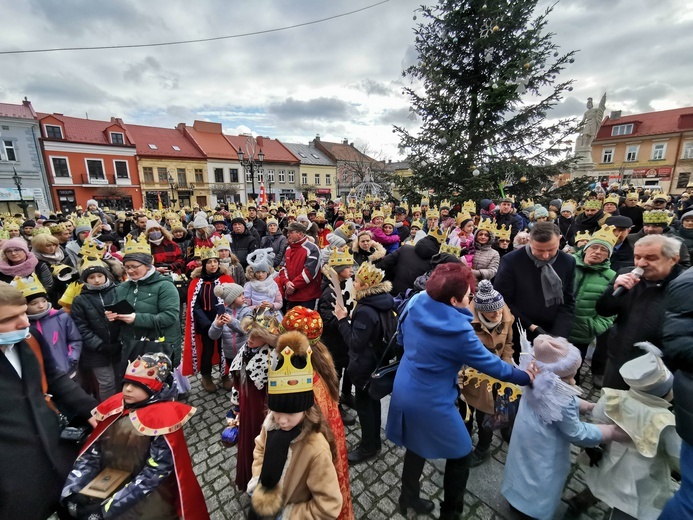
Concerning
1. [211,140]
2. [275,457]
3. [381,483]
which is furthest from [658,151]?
[211,140]

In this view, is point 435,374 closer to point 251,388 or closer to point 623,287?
point 251,388

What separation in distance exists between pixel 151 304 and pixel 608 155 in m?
52.3

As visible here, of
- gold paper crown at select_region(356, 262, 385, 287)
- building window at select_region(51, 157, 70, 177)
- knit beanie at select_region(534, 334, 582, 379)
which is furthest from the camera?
building window at select_region(51, 157, 70, 177)

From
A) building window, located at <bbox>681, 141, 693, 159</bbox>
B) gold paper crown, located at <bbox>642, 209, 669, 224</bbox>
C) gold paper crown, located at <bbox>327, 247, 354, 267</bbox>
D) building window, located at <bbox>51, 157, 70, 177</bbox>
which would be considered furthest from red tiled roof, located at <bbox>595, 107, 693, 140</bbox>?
building window, located at <bbox>51, 157, 70, 177</bbox>

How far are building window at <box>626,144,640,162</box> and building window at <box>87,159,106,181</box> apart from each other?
58.8 metres

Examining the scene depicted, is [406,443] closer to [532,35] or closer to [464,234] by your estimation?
[464,234]

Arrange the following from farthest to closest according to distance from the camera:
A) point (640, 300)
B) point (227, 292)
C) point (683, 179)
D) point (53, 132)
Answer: point (683, 179)
point (53, 132)
point (227, 292)
point (640, 300)

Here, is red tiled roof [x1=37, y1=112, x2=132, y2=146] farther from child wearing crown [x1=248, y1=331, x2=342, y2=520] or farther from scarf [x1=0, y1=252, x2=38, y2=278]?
child wearing crown [x1=248, y1=331, x2=342, y2=520]

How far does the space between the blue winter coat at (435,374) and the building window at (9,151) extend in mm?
37161

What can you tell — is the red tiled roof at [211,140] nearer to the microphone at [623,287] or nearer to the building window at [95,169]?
the building window at [95,169]

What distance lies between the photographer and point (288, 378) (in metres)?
1.62

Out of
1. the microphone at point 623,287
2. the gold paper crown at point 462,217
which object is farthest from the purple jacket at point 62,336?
the gold paper crown at point 462,217

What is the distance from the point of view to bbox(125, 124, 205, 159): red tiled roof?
31.6m

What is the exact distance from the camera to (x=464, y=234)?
17.4ft
